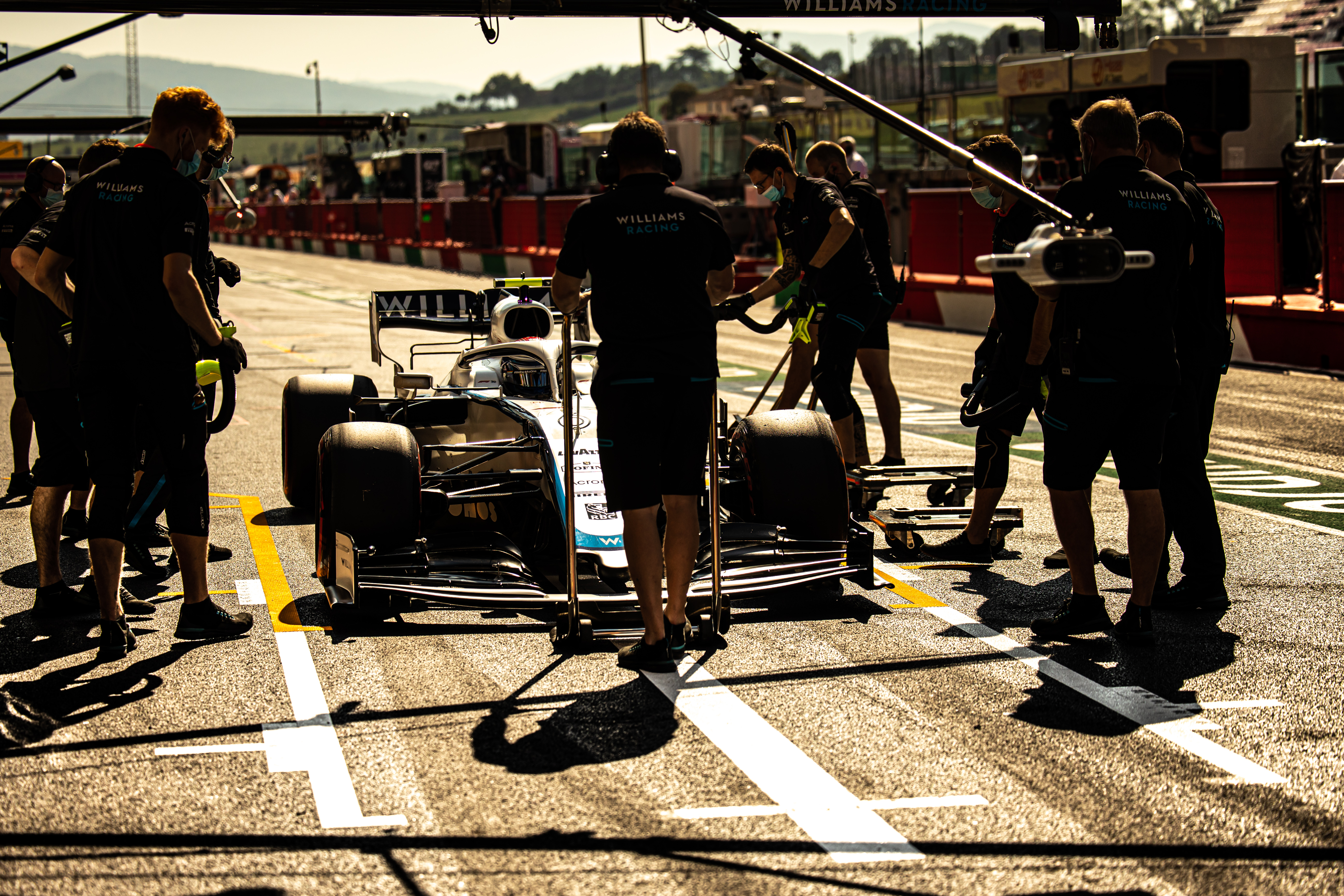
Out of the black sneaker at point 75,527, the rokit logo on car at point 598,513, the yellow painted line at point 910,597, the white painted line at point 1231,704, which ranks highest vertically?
the rokit logo on car at point 598,513

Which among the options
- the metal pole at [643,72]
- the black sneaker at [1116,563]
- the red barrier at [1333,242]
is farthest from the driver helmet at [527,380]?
the metal pole at [643,72]

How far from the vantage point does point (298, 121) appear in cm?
2628

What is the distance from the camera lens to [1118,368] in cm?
502

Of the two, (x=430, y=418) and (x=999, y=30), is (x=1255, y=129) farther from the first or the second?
(x=999, y=30)

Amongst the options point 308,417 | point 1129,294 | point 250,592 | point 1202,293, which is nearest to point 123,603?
point 250,592

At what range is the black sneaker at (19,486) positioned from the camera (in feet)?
26.5

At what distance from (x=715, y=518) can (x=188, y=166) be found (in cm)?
234

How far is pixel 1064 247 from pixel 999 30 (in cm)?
16125

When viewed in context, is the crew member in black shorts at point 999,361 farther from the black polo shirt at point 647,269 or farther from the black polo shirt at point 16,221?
the black polo shirt at point 16,221

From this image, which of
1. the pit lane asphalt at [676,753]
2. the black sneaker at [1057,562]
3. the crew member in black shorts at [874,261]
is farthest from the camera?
the crew member in black shorts at [874,261]

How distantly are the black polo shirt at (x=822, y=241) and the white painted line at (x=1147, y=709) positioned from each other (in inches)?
103

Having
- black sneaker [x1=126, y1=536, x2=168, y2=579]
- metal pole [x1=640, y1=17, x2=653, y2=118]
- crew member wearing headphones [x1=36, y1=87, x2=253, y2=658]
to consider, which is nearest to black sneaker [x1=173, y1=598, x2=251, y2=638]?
crew member wearing headphones [x1=36, y1=87, x2=253, y2=658]

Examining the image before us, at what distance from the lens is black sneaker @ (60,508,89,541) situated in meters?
6.96

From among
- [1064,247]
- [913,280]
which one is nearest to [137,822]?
[1064,247]
